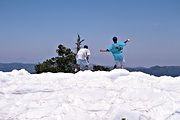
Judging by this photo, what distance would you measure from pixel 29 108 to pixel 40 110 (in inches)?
12.9

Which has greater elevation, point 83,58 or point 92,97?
point 83,58

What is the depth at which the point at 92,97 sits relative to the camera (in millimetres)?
10422

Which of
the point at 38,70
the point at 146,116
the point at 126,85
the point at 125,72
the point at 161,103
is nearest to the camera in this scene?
the point at 146,116

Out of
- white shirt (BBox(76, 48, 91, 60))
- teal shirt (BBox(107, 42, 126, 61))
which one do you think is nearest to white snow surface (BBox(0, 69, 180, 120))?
teal shirt (BBox(107, 42, 126, 61))

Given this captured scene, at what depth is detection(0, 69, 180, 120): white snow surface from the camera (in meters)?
9.52

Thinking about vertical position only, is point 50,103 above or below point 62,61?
below

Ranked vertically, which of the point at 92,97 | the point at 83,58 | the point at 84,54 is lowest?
the point at 92,97

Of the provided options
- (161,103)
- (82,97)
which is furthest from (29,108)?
(161,103)

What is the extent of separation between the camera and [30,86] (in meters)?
11.3

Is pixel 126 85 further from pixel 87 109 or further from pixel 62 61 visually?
pixel 62 61

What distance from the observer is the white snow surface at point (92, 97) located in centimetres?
952

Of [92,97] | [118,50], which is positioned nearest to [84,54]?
[118,50]

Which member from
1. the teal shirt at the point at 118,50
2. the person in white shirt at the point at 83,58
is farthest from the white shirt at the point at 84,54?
the teal shirt at the point at 118,50

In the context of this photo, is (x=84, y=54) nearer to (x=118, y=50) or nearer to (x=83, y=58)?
(x=83, y=58)
